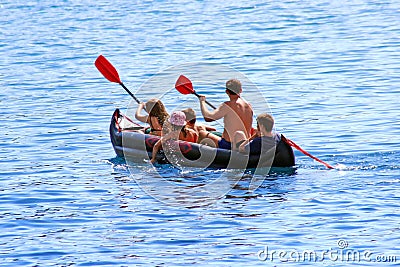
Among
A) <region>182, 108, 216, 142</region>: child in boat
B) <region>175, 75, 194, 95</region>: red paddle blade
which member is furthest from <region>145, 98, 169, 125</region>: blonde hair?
<region>175, 75, 194, 95</region>: red paddle blade

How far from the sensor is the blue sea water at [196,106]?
9.27m

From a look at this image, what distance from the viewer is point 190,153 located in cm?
1217

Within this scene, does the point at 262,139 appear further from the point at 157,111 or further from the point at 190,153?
the point at 157,111

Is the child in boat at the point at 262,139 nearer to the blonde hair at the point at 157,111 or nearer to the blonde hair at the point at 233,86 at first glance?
the blonde hair at the point at 233,86

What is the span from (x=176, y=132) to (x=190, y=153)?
428mm

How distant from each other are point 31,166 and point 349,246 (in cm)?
570

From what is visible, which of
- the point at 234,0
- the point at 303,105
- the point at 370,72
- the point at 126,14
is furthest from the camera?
the point at 234,0

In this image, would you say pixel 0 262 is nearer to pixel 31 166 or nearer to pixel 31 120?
pixel 31 166

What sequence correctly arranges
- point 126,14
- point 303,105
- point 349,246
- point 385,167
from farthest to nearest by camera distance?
point 126,14 < point 303,105 < point 385,167 < point 349,246

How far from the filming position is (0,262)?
9000mm

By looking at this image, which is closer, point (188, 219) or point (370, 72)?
point (188, 219)

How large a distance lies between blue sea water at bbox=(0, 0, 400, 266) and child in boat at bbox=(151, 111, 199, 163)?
0.43 meters

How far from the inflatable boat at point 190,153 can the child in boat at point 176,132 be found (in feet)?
0.35

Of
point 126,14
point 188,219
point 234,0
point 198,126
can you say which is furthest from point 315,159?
point 234,0
